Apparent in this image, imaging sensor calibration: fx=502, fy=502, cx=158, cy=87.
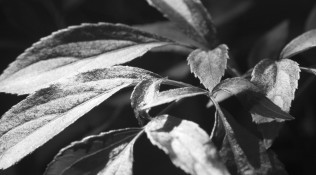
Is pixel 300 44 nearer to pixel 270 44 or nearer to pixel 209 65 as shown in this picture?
pixel 209 65

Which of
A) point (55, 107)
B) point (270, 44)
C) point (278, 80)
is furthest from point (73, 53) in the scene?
point (270, 44)

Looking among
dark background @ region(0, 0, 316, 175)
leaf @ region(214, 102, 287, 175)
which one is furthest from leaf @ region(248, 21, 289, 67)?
leaf @ region(214, 102, 287, 175)

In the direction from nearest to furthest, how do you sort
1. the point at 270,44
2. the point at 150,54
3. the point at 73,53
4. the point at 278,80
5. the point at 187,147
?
the point at 187,147 < the point at 278,80 < the point at 73,53 < the point at 270,44 < the point at 150,54

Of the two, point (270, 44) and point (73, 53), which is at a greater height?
point (73, 53)

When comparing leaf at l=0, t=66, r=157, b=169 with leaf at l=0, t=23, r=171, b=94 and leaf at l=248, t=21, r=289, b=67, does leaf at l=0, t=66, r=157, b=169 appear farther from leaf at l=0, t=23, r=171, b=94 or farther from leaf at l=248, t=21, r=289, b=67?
leaf at l=248, t=21, r=289, b=67

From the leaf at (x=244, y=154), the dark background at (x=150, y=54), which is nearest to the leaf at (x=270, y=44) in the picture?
the dark background at (x=150, y=54)

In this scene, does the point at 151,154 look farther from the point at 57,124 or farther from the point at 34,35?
the point at 34,35

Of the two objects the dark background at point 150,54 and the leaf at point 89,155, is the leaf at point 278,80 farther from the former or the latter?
the dark background at point 150,54
